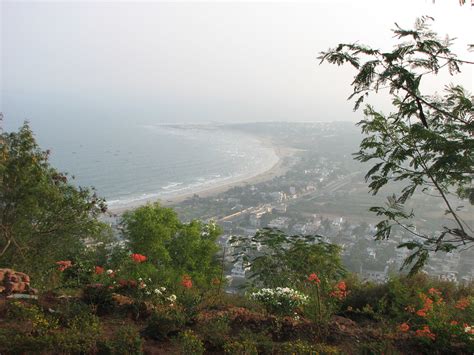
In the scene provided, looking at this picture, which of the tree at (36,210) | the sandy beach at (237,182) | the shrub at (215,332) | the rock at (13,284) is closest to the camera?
the shrub at (215,332)

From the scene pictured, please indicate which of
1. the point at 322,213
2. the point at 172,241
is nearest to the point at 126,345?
the point at 172,241

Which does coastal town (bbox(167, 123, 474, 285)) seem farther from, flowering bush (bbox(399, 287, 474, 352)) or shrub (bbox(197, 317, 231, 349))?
shrub (bbox(197, 317, 231, 349))

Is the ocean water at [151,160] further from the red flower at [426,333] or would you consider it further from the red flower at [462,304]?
the red flower at [426,333]

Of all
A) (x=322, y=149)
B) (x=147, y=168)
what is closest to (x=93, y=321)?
(x=147, y=168)

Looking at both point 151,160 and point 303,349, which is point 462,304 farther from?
point 151,160

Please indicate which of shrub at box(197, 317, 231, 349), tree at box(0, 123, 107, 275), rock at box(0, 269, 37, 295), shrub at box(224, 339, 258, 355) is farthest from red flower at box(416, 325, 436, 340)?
tree at box(0, 123, 107, 275)

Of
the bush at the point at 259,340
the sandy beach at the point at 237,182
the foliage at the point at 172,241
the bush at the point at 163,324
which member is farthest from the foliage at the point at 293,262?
the sandy beach at the point at 237,182
